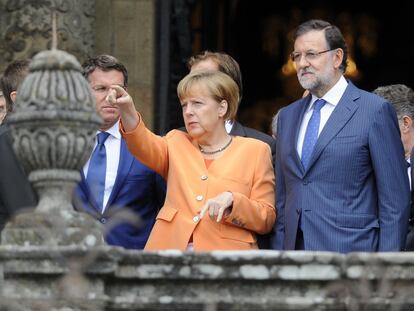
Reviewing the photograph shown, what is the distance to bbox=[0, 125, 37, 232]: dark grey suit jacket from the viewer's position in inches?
352

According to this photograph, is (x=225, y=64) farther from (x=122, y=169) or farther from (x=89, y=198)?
(x=89, y=198)

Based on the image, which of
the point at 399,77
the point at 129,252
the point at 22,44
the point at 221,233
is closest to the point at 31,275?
the point at 129,252

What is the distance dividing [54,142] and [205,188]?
208cm

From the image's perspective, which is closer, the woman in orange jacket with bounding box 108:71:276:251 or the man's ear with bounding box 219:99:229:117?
the woman in orange jacket with bounding box 108:71:276:251

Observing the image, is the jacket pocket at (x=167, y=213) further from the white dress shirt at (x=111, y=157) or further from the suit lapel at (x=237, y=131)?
the suit lapel at (x=237, y=131)

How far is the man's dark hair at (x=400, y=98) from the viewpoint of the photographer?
396 inches

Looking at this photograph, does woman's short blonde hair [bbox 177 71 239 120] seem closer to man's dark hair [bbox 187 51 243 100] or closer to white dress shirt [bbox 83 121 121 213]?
man's dark hair [bbox 187 51 243 100]

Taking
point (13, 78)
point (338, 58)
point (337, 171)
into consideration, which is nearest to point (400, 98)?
point (338, 58)

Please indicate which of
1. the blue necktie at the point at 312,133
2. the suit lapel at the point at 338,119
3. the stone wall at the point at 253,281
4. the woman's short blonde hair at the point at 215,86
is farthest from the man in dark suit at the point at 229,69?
the stone wall at the point at 253,281

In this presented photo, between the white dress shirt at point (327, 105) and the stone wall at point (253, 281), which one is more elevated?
the white dress shirt at point (327, 105)

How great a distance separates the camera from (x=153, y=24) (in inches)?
520

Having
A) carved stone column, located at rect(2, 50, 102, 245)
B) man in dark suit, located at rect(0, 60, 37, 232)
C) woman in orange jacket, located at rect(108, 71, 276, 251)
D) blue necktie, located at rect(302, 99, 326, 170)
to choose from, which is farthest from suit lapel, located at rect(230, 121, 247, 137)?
carved stone column, located at rect(2, 50, 102, 245)

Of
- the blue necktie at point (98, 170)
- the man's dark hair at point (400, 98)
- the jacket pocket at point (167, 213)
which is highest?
the man's dark hair at point (400, 98)

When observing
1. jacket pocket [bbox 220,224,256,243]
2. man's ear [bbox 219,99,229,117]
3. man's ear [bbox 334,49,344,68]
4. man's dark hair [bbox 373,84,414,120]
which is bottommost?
jacket pocket [bbox 220,224,256,243]
